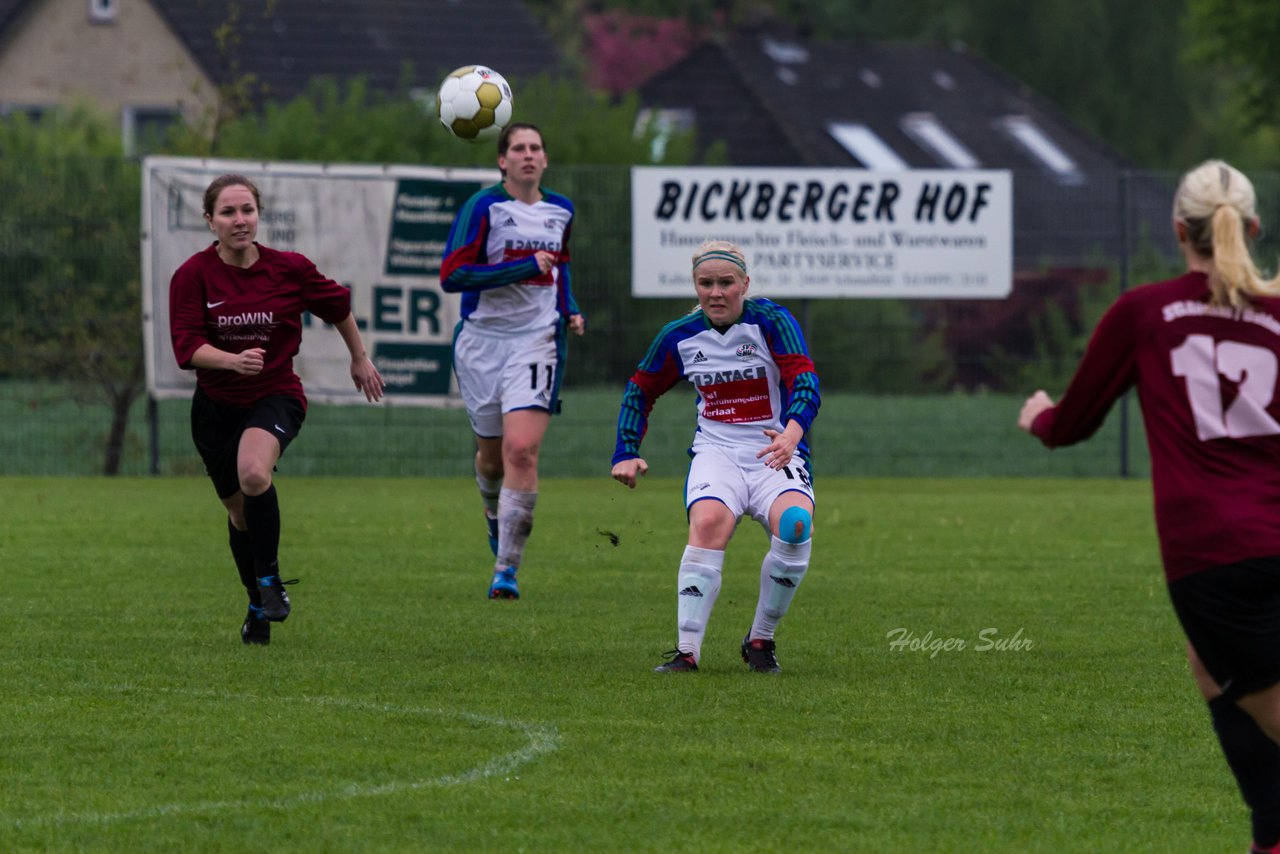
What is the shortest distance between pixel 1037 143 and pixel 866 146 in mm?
4997

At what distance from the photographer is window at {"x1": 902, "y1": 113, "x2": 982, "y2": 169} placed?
50.4 meters

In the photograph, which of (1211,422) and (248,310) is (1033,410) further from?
(248,310)

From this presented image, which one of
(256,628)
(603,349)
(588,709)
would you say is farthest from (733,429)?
(603,349)

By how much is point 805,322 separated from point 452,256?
9.06m

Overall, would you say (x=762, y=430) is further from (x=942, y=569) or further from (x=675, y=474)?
(x=675, y=474)

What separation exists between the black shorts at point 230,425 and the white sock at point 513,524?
2026 mm

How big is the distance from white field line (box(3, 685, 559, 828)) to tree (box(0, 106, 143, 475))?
41.0 ft

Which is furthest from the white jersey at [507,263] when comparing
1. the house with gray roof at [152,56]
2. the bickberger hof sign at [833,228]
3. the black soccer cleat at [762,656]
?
the house with gray roof at [152,56]

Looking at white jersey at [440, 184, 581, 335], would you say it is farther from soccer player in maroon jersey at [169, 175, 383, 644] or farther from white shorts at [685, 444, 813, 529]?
white shorts at [685, 444, 813, 529]

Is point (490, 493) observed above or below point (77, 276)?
above

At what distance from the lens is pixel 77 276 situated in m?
19.2

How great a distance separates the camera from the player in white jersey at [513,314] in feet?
35.7

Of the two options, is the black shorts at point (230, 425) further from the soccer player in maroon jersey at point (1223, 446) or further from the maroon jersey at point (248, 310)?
the soccer player in maroon jersey at point (1223, 446)

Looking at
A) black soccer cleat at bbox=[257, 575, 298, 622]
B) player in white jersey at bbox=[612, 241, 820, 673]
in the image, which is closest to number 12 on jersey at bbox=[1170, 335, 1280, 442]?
player in white jersey at bbox=[612, 241, 820, 673]
